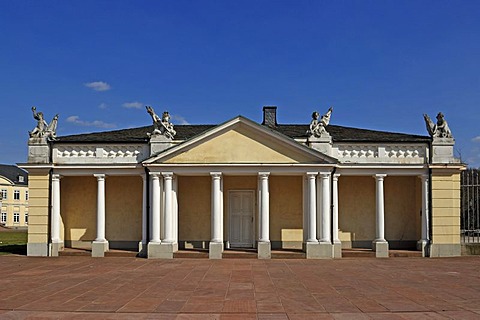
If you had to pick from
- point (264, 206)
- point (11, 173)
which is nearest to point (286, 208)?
point (264, 206)

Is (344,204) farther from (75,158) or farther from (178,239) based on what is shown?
(75,158)

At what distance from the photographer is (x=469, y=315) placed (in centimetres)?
950

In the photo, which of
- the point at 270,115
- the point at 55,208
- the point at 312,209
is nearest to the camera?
the point at 312,209

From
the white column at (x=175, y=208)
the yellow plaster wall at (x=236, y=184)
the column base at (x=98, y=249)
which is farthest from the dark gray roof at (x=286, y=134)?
the column base at (x=98, y=249)

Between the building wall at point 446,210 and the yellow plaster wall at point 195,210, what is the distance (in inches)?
373

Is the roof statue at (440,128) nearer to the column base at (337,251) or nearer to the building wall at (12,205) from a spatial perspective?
the column base at (337,251)

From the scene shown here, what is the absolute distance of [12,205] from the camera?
8156 centimetres

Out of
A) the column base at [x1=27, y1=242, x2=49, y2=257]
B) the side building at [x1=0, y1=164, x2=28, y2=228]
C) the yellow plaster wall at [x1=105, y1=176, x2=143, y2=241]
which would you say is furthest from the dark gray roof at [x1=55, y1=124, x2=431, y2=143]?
the side building at [x1=0, y1=164, x2=28, y2=228]

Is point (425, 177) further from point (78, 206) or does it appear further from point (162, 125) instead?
point (78, 206)

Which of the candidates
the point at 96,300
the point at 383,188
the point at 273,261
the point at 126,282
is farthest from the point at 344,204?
the point at 96,300

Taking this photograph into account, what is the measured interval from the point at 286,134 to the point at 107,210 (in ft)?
28.0

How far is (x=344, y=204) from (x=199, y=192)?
6.38 metres

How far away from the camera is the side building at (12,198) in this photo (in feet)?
264

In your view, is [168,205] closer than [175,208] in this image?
Yes
